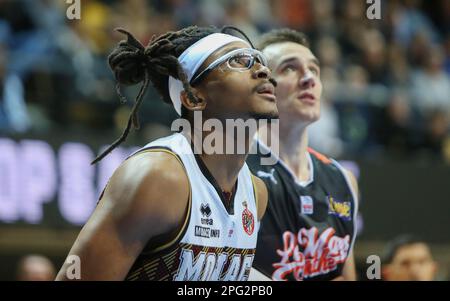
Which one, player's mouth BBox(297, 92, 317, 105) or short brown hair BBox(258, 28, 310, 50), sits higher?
short brown hair BBox(258, 28, 310, 50)

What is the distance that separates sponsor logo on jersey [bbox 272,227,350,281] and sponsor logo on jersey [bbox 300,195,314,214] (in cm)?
12

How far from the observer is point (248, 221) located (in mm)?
4613

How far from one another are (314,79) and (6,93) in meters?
4.35

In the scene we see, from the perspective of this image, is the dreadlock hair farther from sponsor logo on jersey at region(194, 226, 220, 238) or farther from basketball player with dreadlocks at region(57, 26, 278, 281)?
sponsor logo on jersey at region(194, 226, 220, 238)

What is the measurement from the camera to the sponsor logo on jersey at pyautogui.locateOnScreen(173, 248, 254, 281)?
420cm

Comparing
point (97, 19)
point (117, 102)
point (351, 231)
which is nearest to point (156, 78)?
point (351, 231)

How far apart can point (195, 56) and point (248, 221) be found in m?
0.90

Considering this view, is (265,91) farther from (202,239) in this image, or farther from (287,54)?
(287,54)

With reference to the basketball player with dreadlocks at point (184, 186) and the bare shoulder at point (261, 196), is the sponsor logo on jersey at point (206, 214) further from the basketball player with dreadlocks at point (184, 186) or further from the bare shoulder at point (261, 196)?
the bare shoulder at point (261, 196)

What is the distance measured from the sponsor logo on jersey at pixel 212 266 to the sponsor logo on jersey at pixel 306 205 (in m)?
1.19

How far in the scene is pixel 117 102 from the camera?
31.9 feet

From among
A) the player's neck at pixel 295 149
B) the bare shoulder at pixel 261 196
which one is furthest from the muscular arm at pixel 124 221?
the player's neck at pixel 295 149

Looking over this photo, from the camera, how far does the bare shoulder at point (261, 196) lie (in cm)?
503

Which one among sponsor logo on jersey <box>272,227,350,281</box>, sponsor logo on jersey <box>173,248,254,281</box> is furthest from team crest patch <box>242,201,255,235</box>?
sponsor logo on jersey <box>272,227,350,281</box>
